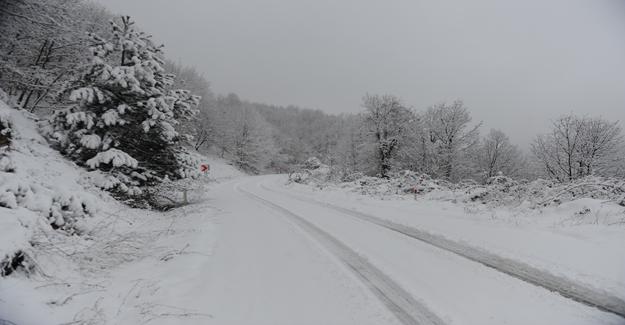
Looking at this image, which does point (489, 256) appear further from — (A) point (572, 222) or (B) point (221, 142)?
(B) point (221, 142)

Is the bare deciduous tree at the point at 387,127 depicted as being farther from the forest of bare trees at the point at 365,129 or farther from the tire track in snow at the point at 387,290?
the tire track in snow at the point at 387,290

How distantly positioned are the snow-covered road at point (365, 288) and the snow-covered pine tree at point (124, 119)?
22.0ft

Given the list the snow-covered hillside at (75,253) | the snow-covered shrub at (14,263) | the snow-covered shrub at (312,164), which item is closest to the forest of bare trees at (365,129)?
the snow-covered shrub at (312,164)

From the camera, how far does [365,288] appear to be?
506cm

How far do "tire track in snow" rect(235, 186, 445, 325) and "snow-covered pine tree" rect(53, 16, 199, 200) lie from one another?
28.7 feet

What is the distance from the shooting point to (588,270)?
555cm

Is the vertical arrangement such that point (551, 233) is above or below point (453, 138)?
below

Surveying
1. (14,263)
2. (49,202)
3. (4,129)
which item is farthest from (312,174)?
(14,263)

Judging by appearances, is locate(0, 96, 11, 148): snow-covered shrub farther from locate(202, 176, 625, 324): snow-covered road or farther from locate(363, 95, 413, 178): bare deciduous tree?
locate(363, 95, 413, 178): bare deciduous tree

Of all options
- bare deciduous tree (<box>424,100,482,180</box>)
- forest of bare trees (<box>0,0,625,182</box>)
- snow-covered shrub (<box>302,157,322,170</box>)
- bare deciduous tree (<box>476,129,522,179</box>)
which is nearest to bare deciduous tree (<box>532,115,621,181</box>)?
forest of bare trees (<box>0,0,625,182</box>)

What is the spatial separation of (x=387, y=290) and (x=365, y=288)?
0.36m

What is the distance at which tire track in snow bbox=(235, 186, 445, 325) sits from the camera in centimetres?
410

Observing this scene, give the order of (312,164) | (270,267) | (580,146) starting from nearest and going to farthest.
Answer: (270,267), (580,146), (312,164)

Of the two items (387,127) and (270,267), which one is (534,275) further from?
(387,127)
